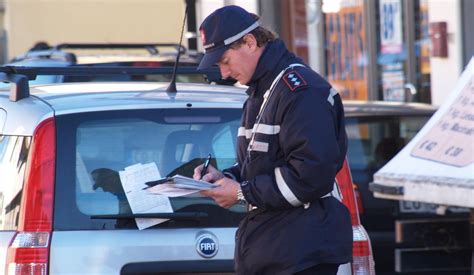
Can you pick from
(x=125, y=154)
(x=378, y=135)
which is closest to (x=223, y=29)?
(x=125, y=154)

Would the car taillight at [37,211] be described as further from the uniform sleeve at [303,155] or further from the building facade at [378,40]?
the building facade at [378,40]

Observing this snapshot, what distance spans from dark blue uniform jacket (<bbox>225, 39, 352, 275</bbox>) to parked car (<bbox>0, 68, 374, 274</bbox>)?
0.41m

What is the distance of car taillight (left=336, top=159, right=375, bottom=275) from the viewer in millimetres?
4809

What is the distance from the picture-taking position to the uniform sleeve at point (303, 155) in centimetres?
395

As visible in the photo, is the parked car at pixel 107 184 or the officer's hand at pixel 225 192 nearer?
the officer's hand at pixel 225 192

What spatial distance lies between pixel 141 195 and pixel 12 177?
560 mm

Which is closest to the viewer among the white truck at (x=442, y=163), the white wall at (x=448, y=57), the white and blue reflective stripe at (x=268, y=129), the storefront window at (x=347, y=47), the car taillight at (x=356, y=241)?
the white truck at (x=442, y=163)

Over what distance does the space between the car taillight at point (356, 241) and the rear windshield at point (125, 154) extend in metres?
0.48

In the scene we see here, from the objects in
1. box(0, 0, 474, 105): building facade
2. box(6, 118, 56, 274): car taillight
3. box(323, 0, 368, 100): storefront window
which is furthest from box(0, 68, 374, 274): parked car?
box(323, 0, 368, 100): storefront window

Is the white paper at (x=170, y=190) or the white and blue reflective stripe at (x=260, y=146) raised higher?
the white and blue reflective stripe at (x=260, y=146)

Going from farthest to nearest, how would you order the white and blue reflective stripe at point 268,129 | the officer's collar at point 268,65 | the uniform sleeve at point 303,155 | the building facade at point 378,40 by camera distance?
1. the building facade at point 378,40
2. the officer's collar at point 268,65
3. the white and blue reflective stripe at point 268,129
4. the uniform sleeve at point 303,155

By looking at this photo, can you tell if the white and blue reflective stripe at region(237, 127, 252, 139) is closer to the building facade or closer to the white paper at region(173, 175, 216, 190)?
the white paper at region(173, 175, 216, 190)

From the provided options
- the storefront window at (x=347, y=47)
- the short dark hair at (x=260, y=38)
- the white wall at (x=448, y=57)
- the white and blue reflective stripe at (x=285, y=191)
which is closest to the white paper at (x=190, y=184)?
the white and blue reflective stripe at (x=285, y=191)

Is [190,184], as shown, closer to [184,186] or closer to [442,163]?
[184,186]
